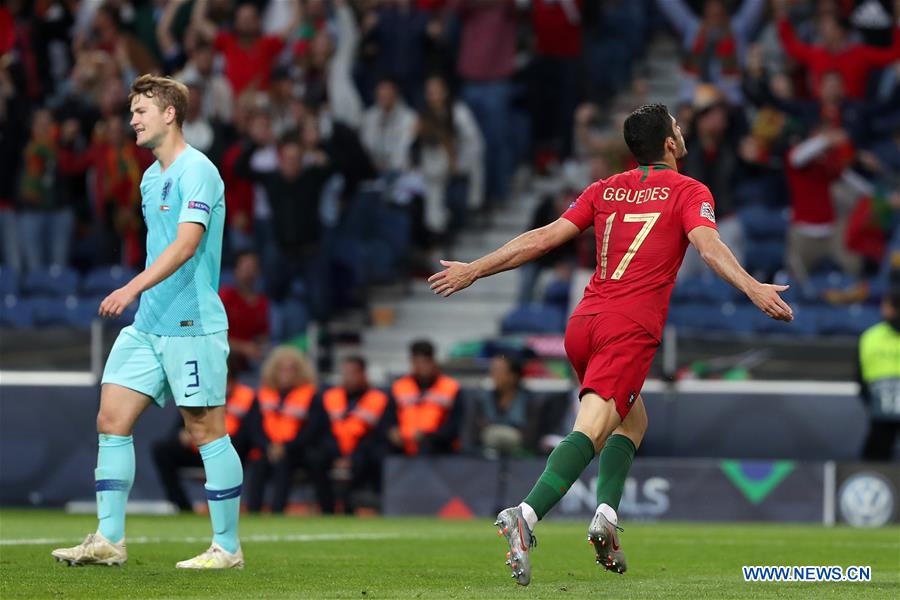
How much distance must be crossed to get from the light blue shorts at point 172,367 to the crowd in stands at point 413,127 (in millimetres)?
8249

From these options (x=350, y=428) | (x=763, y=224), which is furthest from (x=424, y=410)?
(x=763, y=224)

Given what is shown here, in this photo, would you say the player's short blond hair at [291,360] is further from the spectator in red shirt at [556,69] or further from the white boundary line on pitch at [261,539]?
the spectator in red shirt at [556,69]

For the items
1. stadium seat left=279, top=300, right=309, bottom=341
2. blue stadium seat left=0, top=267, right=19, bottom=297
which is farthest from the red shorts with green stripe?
blue stadium seat left=0, top=267, right=19, bottom=297

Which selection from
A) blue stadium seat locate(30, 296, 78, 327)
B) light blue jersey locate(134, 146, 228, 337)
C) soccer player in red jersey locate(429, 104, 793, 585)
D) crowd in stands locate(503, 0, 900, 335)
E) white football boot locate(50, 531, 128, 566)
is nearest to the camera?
soccer player in red jersey locate(429, 104, 793, 585)

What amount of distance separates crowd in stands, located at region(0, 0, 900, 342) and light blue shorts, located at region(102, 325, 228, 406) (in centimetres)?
825

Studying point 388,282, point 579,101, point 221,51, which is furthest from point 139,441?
point 579,101

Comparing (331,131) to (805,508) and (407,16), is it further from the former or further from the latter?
(805,508)

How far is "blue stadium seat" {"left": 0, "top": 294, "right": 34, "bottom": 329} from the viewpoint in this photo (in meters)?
17.7

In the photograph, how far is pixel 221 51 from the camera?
64.7ft

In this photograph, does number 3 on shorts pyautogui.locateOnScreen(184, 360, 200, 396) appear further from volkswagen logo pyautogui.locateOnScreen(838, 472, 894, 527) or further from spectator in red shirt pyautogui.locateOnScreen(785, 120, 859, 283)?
spectator in red shirt pyautogui.locateOnScreen(785, 120, 859, 283)

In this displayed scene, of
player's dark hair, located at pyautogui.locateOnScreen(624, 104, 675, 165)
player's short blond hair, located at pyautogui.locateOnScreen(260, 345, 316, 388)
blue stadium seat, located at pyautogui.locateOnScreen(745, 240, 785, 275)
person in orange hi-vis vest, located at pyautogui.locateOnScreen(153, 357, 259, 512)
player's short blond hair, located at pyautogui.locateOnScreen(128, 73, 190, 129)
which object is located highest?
player's short blond hair, located at pyautogui.locateOnScreen(128, 73, 190, 129)

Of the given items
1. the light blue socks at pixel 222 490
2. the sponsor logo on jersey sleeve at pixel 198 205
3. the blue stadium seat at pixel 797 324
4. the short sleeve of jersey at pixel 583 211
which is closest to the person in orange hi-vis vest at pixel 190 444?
the blue stadium seat at pixel 797 324

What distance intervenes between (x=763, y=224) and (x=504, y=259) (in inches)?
422

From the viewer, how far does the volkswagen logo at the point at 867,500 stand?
14273 millimetres
